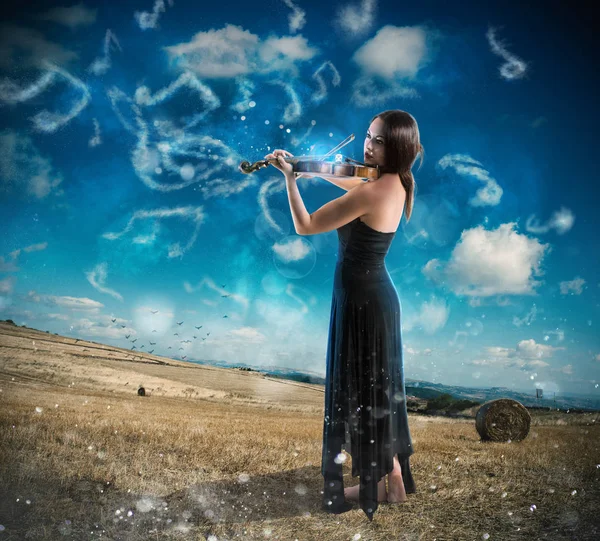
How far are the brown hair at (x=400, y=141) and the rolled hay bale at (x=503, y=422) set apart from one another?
8.28 meters

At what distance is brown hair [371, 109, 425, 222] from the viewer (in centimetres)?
358

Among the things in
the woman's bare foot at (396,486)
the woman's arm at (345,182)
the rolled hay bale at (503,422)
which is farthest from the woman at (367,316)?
the rolled hay bale at (503,422)

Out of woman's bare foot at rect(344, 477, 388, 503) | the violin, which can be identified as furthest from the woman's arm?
woman's bare foot at rect(344, 477, 388, 503)

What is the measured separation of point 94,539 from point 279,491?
1.75m

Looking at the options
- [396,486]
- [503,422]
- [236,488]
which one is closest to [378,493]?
[396,486]

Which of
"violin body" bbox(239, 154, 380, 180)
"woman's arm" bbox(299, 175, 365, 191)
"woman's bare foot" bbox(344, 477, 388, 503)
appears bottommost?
"woman's bare foot" bbox(344, 477, 388, 503)

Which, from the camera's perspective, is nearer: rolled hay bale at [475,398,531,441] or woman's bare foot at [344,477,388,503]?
woman's bare foot at [344,477,388,503]

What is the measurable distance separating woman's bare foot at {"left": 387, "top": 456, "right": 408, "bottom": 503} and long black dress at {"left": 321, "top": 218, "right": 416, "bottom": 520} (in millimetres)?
268

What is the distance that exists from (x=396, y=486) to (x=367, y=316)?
5.40 feet

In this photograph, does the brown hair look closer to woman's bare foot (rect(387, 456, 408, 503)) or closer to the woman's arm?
the woman's arm

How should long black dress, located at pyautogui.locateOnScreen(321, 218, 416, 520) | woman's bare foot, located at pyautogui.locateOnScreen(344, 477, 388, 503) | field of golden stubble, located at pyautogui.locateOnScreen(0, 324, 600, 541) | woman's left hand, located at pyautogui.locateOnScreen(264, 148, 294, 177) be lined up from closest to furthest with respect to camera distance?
woman's left hand, located at pyautogui.locateOnScreen(264, 148, 294, 177) < long black dress, located at pyautogui.locateOnScreen(321, 218, 416, 520) < field of golden stubble, located at pyautogui.locateOnScreen(0, 324, 600, 541) < woman's bare foot, located at pyautogui.locateOnScreen(344, 477, 388, 503)

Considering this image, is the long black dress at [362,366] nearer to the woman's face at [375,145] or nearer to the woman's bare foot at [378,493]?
the woman's bare foot at [378,493]

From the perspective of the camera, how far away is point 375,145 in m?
3.66

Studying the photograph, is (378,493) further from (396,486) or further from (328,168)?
(328,168)
